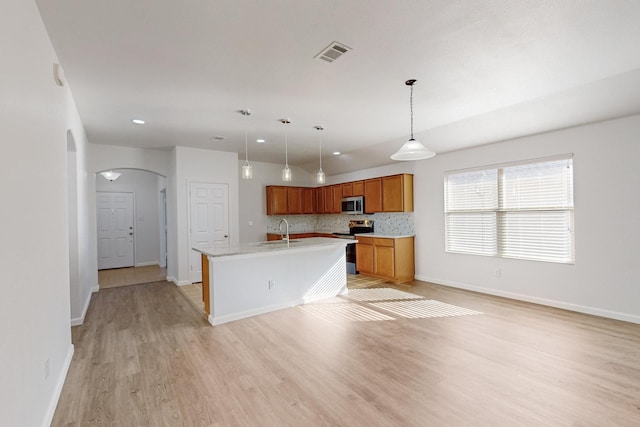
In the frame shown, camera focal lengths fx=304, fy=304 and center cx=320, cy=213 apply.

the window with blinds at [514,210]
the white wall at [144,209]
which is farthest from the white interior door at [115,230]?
the window with blinds at [514,210]

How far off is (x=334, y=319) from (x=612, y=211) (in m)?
3.72

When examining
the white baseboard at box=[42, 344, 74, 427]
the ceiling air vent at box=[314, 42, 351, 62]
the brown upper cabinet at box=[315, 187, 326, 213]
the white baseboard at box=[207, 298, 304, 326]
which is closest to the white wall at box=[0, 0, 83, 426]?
the white baseboard at box=[42, 344, 74, 427]

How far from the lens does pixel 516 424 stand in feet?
6.36

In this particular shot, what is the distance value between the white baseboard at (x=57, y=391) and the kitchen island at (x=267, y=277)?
1402 mm

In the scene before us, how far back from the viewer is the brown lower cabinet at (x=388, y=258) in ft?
19.1

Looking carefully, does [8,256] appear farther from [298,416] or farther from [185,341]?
[185,341]

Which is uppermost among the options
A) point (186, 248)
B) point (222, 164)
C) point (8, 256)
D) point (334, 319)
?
point (222, 164)

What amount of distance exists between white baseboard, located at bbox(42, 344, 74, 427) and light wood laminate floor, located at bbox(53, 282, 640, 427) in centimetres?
5

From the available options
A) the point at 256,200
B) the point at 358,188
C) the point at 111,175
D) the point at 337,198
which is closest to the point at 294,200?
the point at 256,200

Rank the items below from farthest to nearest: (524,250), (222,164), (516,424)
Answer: (222,164) < (524,250) < (516,424)

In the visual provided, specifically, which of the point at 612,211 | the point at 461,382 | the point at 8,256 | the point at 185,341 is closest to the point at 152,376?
the point at 185,341

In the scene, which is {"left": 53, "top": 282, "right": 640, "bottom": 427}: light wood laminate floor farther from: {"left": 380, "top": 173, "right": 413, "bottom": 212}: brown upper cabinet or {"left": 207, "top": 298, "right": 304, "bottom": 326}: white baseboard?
{"left": 380, "top": 173, "right": 413, "bottom": 212}: brown upper cabinet

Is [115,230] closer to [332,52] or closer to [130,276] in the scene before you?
[130,276]

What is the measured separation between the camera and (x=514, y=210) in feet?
15.5
